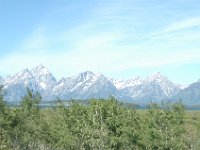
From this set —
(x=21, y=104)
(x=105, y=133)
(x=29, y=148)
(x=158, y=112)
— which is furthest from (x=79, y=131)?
(x=29, y=148)

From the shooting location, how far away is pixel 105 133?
93.7m

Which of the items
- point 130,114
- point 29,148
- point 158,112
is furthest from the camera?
point 29,148

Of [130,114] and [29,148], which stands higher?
[130,114]

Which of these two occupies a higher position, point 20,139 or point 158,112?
point 158,112

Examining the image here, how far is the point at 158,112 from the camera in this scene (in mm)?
100000

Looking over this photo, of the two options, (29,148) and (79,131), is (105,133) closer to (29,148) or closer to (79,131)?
(79,131)

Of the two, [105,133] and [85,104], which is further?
[85,104]

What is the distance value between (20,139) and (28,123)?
17.8 ft

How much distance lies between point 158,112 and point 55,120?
3947cm

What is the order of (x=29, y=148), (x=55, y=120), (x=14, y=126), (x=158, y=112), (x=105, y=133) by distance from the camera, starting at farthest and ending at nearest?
(x=29, y=148) → (x=55, y=120) → (x=14, y=126) → (x=158, y=112) → (x=105, y=133)

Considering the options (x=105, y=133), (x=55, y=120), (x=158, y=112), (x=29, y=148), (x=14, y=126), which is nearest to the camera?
(x=105, y=133)

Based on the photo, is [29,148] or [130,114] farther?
[29,148]

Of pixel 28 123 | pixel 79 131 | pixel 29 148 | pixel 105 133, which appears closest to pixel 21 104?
pixel 28 123

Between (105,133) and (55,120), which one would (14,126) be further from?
(105,133)
